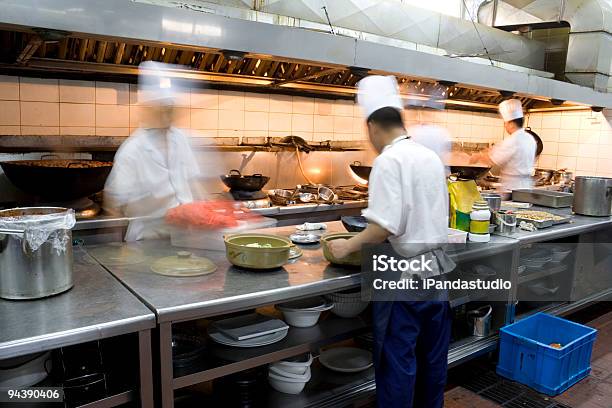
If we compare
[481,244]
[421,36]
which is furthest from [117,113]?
[421,36]

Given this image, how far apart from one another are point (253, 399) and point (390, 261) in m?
0.94

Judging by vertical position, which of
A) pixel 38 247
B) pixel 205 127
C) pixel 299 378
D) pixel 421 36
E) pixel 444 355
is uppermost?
pixel 421 36

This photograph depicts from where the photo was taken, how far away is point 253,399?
7.75ft

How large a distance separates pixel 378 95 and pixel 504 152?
359 cm

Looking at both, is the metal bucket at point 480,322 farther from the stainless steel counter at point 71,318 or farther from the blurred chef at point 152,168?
the stainless steel counter at point 71,318

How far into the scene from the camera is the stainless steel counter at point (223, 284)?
5.96ft

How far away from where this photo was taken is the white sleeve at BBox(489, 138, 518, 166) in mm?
5199

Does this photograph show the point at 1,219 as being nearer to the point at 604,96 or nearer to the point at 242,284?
the point at 242,284

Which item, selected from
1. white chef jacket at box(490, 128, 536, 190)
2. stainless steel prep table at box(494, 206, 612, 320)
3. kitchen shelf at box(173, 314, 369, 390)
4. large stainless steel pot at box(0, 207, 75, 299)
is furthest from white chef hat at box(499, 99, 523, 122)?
large stainless steel pot at box(0, 207, 75, 299)

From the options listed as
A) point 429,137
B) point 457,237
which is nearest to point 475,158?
point 429,137

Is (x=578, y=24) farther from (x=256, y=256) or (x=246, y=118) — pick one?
(x=256, y=256)

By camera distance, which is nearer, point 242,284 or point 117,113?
point 242,284

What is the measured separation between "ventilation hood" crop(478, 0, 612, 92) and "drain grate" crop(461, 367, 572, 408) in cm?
436

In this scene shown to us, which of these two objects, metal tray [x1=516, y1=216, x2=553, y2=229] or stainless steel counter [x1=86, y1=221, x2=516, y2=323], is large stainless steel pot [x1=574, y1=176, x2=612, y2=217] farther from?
stainless steel counter [x1=86, y1=221, x2=516, y2=323]
